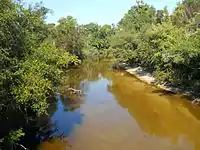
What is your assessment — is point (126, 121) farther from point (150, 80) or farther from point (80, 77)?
point (80, 77)

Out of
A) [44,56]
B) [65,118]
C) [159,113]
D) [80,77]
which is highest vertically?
[44,56]

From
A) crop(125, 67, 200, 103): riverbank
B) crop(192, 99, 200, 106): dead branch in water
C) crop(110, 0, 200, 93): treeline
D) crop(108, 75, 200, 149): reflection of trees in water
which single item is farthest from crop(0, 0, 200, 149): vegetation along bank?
crop(108, 75, 200, 149): reflection of trees in water

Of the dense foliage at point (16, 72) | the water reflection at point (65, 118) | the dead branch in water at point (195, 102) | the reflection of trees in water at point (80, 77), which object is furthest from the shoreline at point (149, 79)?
the dense foliage at point (16, 72)

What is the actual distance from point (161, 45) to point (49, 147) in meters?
17.3

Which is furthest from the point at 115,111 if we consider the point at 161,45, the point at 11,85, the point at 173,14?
the point at 173,14

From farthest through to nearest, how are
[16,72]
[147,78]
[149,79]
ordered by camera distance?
[147,78]
[149,79]
[16,72]

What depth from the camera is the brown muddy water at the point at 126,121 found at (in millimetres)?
16391

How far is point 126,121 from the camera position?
67.4 ft

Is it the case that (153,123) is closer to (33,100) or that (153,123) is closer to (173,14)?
(33,100)

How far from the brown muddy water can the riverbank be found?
0.67 meters

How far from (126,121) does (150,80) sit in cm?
1349

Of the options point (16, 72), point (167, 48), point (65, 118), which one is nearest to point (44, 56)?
point (16, 72)

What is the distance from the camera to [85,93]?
29.9m

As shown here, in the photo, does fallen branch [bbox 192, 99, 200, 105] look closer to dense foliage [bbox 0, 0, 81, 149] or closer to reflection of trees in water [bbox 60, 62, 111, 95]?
reflection of trees in water [bbox 60, 62, 111, 95]
